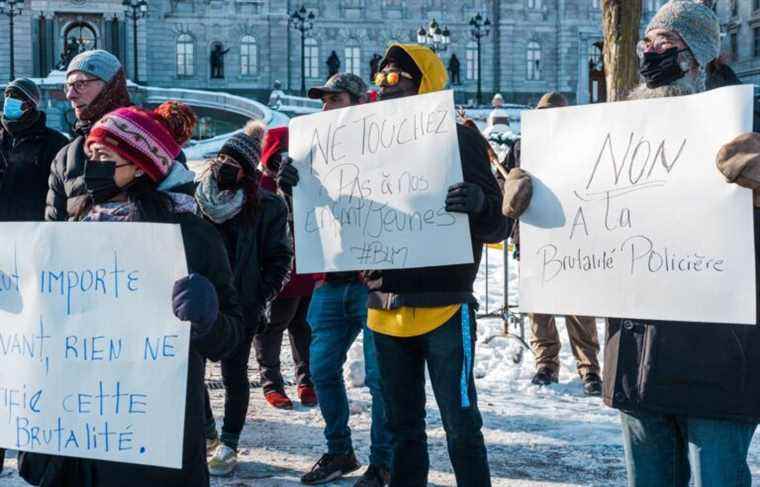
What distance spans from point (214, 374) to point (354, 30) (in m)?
44.7

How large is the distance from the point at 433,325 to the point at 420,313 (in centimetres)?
6

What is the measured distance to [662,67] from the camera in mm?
2629

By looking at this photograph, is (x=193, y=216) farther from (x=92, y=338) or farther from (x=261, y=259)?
(x=261, y=259)

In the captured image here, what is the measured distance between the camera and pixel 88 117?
3.99 m

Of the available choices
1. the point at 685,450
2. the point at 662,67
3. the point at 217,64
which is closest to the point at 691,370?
the point at 685,450

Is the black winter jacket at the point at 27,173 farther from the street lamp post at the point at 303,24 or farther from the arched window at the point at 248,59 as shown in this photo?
the arched window at the point at 248,59

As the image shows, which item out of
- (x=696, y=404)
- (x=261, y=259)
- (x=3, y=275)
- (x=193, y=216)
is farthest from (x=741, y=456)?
(x=261, y=259)

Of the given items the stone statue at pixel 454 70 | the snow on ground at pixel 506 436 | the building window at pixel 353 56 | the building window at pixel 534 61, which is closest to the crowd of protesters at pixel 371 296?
the snow on ground at pixel 506 436

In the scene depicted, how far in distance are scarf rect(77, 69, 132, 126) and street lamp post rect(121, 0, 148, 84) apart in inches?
1563

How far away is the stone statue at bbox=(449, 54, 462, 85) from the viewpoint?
4909 centimetres

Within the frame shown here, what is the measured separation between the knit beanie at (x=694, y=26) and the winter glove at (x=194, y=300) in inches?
51.8

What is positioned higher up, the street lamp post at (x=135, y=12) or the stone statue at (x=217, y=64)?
the street lamp post at (x=135, y=12)

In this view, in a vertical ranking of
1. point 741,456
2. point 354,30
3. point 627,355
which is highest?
point 354,30

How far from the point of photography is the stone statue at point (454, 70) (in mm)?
49094
